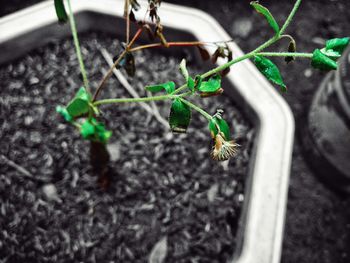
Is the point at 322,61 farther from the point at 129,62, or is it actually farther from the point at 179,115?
the point at 129,62

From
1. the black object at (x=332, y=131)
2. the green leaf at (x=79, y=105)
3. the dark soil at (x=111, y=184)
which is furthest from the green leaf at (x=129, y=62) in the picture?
the black object at (x=332, y=131)

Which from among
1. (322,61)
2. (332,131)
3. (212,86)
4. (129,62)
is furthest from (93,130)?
(332,131)

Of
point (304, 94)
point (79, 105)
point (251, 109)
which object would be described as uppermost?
point (304, 94)

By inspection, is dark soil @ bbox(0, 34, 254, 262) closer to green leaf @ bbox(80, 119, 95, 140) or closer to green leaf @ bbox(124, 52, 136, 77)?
green leaf @ bbox(80, 119, 95, 140)

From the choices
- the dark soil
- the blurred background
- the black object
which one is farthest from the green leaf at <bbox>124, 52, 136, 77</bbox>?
the blurred background

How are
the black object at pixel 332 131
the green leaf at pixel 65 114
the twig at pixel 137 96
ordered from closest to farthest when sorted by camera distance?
1. the green leaf at pixel 65 114
2. the twig at pixel 137 96
3. the black object at pixel 332 131

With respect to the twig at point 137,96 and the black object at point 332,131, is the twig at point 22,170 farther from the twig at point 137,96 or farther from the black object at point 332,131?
the black object at point 332,131

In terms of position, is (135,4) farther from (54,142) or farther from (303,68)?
(303,68)
